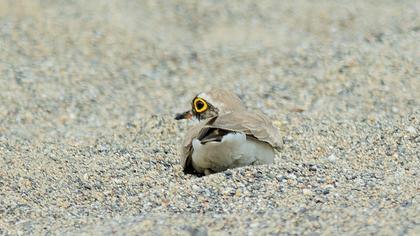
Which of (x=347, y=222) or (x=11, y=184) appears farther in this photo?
(x=11, y=184)

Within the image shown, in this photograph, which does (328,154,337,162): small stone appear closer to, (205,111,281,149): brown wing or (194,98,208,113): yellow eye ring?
(205,111,281,149): brown wing

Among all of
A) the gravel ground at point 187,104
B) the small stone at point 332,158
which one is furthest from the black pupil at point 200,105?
the small stone at point 332,158

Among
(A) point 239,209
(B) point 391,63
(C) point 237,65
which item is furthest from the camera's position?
(C) point 237,65

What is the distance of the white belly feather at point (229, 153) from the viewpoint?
5.76 m

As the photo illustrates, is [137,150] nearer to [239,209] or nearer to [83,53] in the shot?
[239,209]

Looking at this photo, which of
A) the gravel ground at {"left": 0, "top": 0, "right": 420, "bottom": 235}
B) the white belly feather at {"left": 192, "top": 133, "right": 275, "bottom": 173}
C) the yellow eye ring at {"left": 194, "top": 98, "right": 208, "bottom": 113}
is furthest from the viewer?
the yellow eye ring at {"left": 194, "top": 98, "right": 208, "bottom": 113}

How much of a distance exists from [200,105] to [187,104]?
250cm

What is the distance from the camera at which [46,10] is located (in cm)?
1186

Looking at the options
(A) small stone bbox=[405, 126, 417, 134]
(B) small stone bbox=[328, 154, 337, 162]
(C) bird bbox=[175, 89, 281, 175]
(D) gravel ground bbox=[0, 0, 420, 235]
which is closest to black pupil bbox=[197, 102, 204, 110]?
(C) bird bbox=[175, 89, 281, 175]

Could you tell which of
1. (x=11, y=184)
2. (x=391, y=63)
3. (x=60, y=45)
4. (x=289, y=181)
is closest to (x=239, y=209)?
(x=289, y=181)

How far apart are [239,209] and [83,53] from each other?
572 cm

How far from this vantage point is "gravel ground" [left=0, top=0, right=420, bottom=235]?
5152mm

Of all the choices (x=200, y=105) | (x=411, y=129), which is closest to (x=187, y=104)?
(x=200, y=105)

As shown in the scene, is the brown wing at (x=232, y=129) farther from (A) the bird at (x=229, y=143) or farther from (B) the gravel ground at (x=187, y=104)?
(B) the gravel ground at (x=187, y=104)
